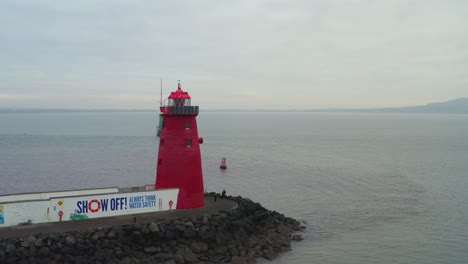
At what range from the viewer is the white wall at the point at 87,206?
16484 mm

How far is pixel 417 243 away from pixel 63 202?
52.4 ft

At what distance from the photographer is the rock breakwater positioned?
1506 centimetres

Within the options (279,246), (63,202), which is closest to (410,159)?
(279,246)

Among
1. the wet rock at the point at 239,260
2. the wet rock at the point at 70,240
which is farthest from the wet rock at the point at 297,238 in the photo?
the wet rock at the point at 70,240

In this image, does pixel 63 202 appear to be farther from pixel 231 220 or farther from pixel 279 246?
pixel 279 246

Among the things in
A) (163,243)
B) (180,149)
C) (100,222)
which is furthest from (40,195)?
(180,149)

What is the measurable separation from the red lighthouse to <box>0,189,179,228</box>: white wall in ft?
1.62

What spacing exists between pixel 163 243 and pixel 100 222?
256 centimetres

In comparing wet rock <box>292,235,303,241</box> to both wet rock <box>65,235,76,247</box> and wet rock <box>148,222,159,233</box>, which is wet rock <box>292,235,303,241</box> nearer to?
wet rock <box>148,222,159,233</box>

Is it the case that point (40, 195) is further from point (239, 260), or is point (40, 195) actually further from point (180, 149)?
point (239, 260)

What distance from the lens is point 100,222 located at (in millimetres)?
17422

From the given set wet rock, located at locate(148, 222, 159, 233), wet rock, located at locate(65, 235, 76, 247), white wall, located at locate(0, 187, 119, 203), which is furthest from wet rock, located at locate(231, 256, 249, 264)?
white wall, located at locate(0, 187, 119, 203)

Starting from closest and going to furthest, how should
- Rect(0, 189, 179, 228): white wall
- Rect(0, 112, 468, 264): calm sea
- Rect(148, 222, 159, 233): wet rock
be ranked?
Rect(0, 189, 179, 228): white wall
Rect(148, 222, 159, 233): wet rock
Rect(0, 112, 468, 264): calm sea

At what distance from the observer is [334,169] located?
4675 cm
